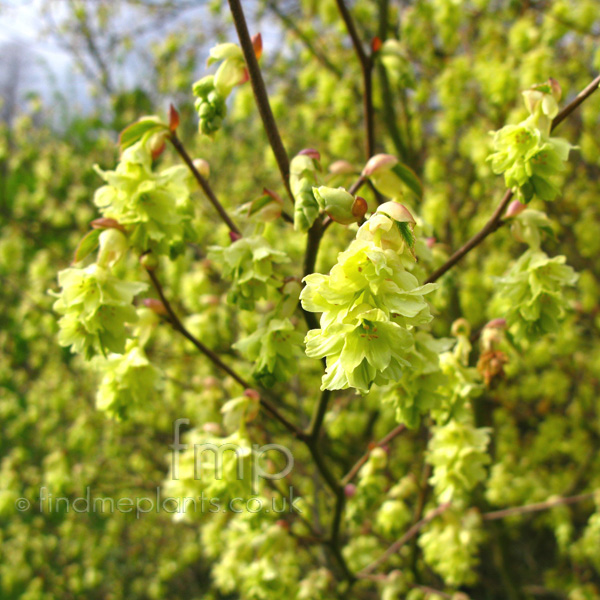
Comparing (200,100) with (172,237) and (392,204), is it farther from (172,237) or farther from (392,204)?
(392,204)

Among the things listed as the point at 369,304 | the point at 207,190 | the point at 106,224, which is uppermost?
the point at 207,190

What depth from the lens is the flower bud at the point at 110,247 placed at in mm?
1244

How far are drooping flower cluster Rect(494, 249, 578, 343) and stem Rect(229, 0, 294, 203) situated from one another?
68cm

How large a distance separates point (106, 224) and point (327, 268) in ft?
8.90

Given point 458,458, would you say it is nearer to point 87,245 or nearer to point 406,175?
point 406,175

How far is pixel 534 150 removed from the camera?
1.15 meters

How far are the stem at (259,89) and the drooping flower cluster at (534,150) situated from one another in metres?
0.52

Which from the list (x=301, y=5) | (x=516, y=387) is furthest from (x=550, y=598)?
(x=301, y=5)

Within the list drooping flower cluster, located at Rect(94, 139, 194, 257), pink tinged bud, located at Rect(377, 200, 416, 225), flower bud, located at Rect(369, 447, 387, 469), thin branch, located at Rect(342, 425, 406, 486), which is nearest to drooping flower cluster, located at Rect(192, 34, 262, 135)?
drooping flower cluster, located at Rect(94, 139, 194, 257)

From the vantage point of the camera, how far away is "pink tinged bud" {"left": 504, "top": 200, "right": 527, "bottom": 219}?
1366 mm

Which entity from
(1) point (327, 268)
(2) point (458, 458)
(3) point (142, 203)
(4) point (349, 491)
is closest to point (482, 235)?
(2) point (458, 458)

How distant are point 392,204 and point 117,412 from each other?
105cm

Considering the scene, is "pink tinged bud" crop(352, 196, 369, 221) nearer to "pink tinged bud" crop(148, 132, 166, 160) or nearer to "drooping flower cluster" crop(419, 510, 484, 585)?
"pink tinged bud" crop(148, 132, 166, 160)

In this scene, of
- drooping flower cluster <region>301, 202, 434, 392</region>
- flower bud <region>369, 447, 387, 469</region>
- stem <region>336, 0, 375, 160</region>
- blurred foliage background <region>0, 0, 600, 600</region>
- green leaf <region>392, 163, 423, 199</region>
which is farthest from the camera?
blurred foliage background <region>0, 0, 600, 600</region>
